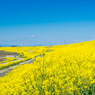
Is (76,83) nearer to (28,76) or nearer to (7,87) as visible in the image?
(28,76)

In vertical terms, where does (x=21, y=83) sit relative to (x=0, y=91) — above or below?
above

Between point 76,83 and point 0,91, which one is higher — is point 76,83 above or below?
above

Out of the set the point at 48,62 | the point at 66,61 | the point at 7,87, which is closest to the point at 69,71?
the point at 7,87

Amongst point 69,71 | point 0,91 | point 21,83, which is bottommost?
point 0,91

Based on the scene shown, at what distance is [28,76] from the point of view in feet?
19.6

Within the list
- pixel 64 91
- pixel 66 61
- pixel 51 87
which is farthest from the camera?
pixel 66 61

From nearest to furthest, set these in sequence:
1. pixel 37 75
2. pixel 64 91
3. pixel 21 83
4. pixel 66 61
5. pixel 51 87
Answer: pixel 64 91 < pixel 51 87 < pixel 21 83 < pixel 37 75 < pixel 66 61

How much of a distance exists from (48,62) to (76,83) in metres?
4.46

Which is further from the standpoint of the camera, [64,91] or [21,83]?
[21,83]

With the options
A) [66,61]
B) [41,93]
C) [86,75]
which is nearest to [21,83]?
[41,93]

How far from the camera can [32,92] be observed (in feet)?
15.0

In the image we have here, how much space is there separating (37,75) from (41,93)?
1.31 metres

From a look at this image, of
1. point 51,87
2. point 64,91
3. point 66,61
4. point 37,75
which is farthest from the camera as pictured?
point 66,61

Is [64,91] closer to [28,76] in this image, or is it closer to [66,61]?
[28,76]
